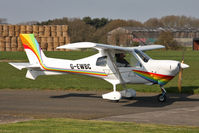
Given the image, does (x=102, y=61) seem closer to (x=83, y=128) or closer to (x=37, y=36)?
(x=83, y=128)

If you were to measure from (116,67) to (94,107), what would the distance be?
2019mm

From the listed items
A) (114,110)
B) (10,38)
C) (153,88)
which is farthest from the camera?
(10,38)

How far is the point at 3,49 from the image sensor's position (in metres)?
55.4

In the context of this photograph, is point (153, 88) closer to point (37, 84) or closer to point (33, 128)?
point (37, 84)

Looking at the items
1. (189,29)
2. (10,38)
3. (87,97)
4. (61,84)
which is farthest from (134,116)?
(189,29)

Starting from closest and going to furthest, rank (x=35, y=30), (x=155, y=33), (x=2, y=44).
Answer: (x=2, y=44)
(x=35, y=30)
(x=155, y=33)

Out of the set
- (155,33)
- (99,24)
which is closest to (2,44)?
(155,33)

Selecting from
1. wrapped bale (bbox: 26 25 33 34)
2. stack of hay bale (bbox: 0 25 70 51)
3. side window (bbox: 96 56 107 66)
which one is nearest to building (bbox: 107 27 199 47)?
stack of hay bale (bbox: 0 25 70 51)

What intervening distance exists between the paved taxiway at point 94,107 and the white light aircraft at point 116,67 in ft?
2.71

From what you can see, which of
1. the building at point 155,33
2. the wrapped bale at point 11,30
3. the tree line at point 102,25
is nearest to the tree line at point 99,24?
the tree line at point 102,25

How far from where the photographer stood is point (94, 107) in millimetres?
14359

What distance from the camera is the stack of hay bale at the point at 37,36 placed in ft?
180

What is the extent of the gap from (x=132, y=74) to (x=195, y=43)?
209ft

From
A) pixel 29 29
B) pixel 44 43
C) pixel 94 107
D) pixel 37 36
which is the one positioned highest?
pixel 29 29
